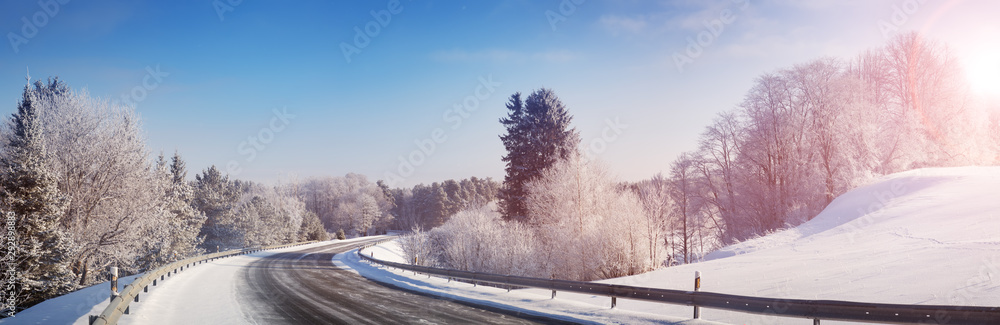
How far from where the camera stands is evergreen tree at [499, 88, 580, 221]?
116ft

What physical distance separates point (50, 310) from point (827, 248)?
24.1 m

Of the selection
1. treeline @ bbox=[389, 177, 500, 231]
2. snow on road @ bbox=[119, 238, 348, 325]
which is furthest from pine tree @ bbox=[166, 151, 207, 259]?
treeline @ bbox=[389, 177, 500, 231]

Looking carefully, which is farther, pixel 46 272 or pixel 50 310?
pixel 46 272

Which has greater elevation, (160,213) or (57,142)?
(57,142)

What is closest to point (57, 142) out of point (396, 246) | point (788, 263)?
point (788, 263)

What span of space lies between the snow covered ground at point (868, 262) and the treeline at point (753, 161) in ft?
17.8

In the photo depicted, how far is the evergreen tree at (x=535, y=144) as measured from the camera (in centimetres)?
3550

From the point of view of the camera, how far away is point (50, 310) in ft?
38.8

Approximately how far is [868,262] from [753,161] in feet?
80.1

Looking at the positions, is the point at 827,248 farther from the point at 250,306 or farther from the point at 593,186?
the point at 250,306

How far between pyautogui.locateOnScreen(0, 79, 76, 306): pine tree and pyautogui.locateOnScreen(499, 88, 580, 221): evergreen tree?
86.2 feet

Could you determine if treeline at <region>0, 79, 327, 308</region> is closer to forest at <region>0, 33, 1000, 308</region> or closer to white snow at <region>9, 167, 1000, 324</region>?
forest at <region>0, 33, 1000, 308</region>

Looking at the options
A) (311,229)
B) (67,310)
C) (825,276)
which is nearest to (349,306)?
(67,310)

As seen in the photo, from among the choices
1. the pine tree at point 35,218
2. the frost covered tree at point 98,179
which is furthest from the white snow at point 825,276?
the frost covered tree at point 98,179
